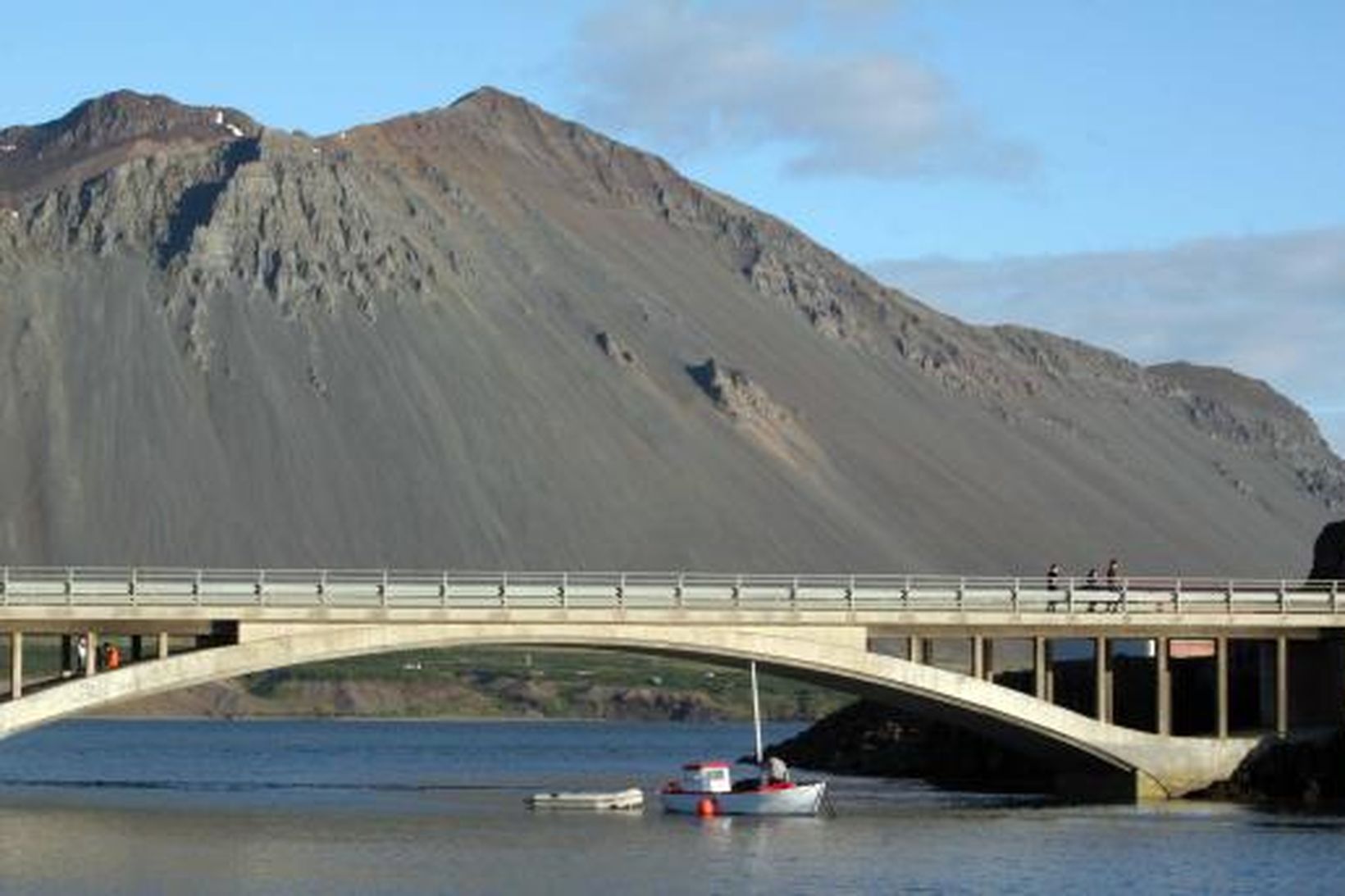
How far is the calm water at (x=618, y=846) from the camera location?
3201 inches

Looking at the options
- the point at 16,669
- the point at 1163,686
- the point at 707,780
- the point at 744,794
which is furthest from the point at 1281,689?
the point at 16,669

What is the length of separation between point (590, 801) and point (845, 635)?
48.4 ft

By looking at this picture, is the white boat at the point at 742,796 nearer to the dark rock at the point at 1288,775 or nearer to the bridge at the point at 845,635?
the bridge at the point at 845,635

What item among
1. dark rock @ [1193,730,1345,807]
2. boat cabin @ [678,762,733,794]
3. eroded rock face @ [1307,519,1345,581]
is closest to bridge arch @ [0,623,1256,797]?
dark rock @ [1193,730,1345,807]

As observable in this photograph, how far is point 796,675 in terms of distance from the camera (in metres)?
107

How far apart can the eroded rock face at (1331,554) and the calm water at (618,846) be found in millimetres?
19998

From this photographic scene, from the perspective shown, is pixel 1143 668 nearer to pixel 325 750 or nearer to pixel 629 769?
pixel 629 769

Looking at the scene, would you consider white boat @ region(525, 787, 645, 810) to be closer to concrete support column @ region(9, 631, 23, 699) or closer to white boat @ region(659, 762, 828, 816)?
white boat @ region(659, 762, 828, 816)

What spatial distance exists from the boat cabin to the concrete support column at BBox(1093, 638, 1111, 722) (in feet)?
44.5

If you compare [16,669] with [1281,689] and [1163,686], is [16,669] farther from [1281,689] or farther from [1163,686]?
[1281,689]

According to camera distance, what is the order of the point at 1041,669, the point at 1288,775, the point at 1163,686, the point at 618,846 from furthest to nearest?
the point at 1288,775 → the point at 1163,686 → the point at 1041,669 → the point at 618,846

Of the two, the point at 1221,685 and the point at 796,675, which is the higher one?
the point at 796,675

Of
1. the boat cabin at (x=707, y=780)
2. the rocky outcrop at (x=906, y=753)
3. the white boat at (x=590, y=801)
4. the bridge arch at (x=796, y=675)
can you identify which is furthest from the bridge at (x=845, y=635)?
the rocky outcrop at (x=906, y=753)

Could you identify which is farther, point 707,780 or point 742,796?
point 707,780
